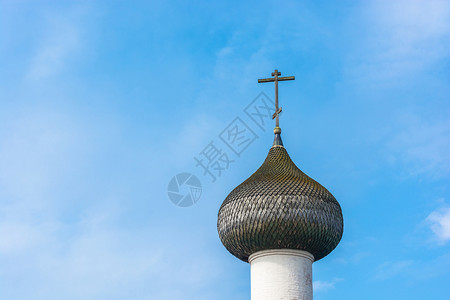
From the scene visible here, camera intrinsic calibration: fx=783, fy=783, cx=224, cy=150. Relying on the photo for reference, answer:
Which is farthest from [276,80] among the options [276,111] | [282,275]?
[282,275]

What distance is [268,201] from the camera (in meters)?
24.9

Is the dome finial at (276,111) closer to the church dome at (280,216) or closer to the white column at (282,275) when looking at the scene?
the church dome at (280,216)

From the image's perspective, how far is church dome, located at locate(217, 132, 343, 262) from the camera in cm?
2467

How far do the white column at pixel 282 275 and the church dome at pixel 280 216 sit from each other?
0.27 metres

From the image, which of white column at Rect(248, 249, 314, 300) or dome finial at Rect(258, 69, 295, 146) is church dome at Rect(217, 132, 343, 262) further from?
dome finial at Rect(258, 69, 295, 146)

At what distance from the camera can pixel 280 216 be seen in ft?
80.8

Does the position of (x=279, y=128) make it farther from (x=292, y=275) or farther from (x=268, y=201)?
(x=292, y=275)

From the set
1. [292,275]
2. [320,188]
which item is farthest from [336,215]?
Result: [292,275]

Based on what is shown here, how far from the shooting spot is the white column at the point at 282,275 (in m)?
24.3

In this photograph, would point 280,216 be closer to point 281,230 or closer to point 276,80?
point 281,230

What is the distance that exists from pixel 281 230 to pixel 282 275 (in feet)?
4.60

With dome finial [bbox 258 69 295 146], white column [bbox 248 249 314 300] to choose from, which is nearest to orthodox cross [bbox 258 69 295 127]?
dome finial [bbox 258 69 295 146]

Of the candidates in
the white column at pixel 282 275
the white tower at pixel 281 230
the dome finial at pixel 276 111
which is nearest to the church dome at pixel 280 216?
the white tower at pixel 281 230

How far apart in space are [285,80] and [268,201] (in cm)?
549
